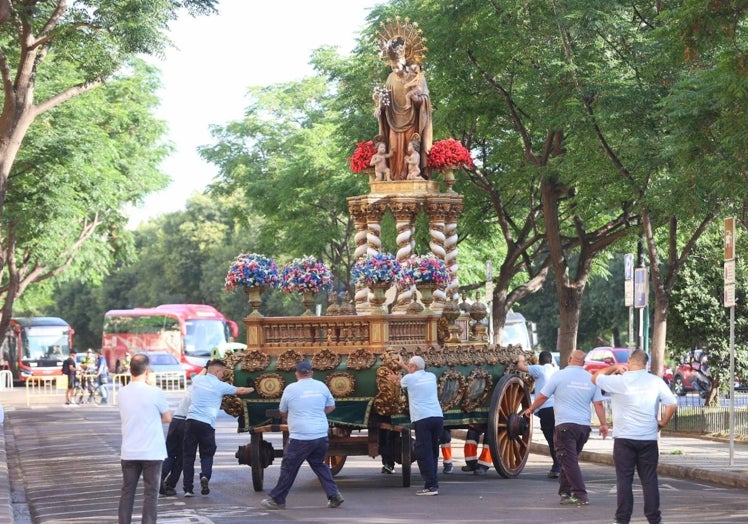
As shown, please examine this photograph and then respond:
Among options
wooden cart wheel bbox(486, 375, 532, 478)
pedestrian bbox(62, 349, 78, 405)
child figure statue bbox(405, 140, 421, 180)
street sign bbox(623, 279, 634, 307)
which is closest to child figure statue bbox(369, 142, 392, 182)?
child figure statue bbox(405, 140, 421, 180)

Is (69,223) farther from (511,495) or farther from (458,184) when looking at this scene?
(511,495)

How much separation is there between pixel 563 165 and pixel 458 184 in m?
7.99

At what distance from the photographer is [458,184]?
1428 inches

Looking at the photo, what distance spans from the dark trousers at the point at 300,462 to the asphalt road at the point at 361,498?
234 mm

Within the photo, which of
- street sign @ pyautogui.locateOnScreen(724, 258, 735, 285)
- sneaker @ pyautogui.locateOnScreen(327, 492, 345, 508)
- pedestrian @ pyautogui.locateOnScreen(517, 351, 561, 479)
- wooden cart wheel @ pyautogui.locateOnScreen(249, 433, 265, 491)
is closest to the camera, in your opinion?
sneaker @ pyautogui.locateOnScreen(327, 492, 345, 508)

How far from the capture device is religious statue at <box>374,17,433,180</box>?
2347 centimetres

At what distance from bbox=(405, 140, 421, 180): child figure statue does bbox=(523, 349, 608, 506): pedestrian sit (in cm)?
711

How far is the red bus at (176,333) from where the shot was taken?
7156 centimetres

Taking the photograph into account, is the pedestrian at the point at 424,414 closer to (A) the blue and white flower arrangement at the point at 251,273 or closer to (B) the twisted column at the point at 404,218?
(A) the blue and white flower arrangement at the point at 251,273

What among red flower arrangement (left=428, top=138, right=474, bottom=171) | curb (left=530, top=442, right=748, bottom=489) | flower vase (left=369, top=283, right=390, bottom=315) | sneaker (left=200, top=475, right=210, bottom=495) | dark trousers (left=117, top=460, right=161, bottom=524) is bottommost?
sneaker (left=200, top=475, right=210, bottom=495)

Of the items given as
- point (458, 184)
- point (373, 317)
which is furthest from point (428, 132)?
point (458, 184)

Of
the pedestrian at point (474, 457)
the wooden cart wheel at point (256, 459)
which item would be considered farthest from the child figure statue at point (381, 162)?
the wooden cart wheel at point (256, 459)

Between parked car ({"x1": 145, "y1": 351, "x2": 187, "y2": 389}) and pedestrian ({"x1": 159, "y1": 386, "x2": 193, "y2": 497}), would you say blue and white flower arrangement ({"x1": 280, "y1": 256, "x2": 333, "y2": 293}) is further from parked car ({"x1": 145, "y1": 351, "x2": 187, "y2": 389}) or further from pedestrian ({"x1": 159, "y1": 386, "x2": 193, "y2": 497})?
parked car ({"x1": 145, "y1": 351, "x2": 187, "y2": 389})

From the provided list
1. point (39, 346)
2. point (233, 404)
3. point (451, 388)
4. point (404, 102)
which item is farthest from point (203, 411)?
point (39, 346)
